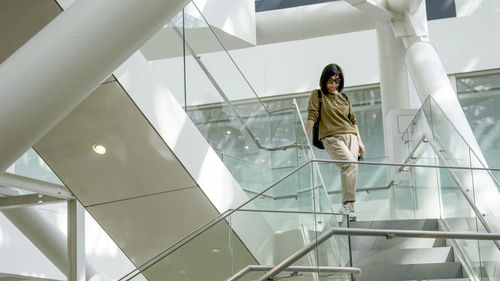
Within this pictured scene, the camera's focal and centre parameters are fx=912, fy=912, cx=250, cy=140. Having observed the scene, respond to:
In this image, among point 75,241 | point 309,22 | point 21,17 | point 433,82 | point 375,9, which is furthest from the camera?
point 309,22

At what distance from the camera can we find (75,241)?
9820mm

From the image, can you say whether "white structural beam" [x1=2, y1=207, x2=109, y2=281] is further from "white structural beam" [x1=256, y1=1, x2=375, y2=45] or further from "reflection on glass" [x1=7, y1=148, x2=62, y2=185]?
"white structural beam" [x1=256, y1=1, x2=375, y2=45]

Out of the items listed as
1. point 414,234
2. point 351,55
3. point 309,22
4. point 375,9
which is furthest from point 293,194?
point 351,55

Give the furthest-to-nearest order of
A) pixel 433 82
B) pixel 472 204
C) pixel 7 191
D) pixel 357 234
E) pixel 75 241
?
pixel 433 82
pixel 7 191
pixel 75 241
pixel 472 204
pixel 357 234

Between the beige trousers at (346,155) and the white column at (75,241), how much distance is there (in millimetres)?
2779

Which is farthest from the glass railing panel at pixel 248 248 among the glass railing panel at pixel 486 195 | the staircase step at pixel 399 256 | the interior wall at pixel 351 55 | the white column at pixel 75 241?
the interior wall at pixel 351 55

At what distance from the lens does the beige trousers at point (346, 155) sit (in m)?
8.28

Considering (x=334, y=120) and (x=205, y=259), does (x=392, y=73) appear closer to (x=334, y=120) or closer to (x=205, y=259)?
(x=334, y=120)

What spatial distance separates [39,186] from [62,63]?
14.8 feet

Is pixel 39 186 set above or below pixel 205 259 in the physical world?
above

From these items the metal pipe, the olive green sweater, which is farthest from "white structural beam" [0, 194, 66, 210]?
the metal pipe

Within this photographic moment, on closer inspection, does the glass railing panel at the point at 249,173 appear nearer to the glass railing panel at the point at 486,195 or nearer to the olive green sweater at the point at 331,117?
the olive green sweater at the point at 331,117

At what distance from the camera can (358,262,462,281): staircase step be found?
22.2 ft

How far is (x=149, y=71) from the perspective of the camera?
8148mm
